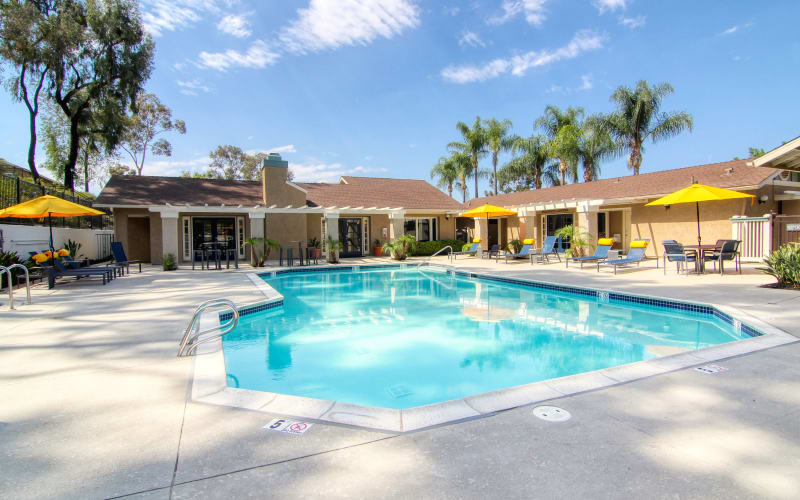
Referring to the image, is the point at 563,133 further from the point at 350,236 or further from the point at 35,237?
the point at 35,237

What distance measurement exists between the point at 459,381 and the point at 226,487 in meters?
3.54

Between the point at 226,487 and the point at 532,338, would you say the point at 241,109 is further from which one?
the point at 226,487

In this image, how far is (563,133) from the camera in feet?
101

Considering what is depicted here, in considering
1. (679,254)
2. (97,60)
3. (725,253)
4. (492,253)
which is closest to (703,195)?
(725,253)

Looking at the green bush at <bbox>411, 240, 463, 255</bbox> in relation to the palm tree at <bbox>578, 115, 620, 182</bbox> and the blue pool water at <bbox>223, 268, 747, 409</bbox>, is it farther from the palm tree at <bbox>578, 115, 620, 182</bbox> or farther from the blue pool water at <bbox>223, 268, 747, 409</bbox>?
the palm tree at <bbox>578, 115, 620, 182</bbox>

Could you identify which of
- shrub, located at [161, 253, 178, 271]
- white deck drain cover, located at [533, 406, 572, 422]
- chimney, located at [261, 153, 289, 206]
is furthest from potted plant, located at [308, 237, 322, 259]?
white deck drain cover, located at [533, 406, 572, 422]

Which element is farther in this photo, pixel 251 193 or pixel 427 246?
pixel 427 246

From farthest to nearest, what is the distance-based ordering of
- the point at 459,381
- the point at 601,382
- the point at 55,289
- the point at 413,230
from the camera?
the point at 413,230, the point at 55,289, the point at 459,381, the point at 601,382

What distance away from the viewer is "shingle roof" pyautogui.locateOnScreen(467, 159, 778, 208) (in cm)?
1500

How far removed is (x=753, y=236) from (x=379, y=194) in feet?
56.9

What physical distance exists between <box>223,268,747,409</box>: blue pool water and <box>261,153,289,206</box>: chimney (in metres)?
9.67

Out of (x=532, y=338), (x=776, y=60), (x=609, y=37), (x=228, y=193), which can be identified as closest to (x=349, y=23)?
(x=228, y=193)

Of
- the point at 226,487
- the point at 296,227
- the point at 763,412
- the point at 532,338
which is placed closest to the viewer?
the point at 226,487

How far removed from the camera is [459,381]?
5305 millimetres
